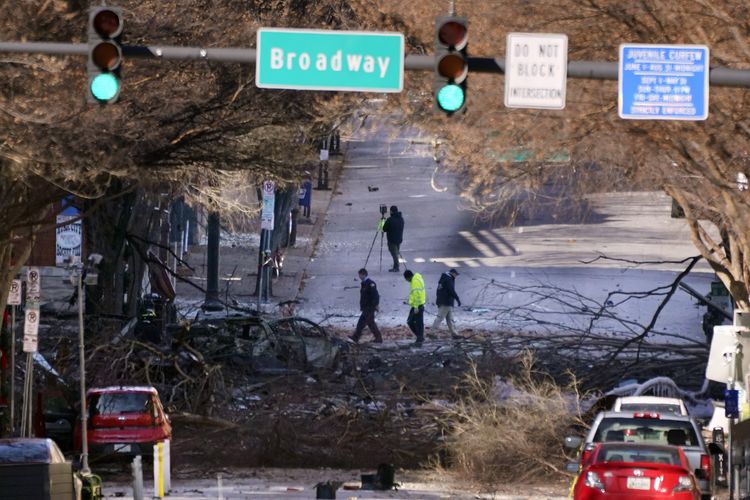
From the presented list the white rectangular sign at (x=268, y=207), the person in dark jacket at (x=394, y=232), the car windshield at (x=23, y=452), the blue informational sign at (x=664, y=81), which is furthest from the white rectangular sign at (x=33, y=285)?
the person in dark jacket at (x=394, y=232)

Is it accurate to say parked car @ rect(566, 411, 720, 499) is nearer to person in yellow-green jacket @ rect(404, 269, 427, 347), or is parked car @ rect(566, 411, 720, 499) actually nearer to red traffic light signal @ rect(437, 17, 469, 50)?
red traffic light signal @ rect(437, 17, 469, 50)

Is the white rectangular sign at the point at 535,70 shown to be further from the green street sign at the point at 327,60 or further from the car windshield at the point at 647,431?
the car windshield at the point at 647,431

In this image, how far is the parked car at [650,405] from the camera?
21.8 metres

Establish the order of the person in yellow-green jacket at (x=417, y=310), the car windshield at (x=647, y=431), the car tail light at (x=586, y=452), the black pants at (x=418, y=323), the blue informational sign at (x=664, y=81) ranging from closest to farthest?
the blue informational sign at (x=664, y=81), the car tail light at (x=586, y=452), the car windshield at (x=647, y=431), the person in yellow-green jacket at (x=417, y=310), the black pants at (x=418, y=323)

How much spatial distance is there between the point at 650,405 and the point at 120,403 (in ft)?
27.7

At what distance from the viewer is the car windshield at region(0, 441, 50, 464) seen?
1460 centimetres

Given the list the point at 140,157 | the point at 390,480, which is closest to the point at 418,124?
the point at 140,157

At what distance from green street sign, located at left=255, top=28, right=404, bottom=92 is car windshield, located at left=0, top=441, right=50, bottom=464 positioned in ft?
14.9

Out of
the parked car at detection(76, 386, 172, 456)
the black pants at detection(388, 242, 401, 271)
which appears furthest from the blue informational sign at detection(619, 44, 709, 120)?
the black pants at detection(388, 242, 401, 271)

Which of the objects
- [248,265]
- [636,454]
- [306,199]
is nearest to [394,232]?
[248,265]

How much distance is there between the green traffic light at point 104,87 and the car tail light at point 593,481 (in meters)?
7.08

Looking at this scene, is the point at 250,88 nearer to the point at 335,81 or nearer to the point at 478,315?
the point at 335,81

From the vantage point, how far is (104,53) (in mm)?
13938

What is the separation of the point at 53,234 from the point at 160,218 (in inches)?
180
